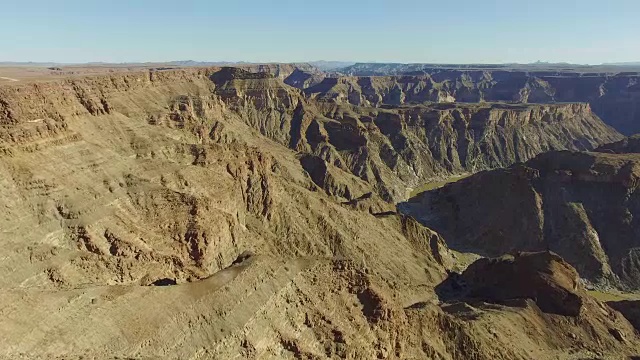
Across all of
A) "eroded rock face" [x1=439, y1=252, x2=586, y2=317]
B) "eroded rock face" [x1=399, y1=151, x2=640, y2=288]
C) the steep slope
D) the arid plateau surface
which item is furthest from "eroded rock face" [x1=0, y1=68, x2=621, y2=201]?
"eroded rock face" [x1=439, y1=252, x2=586, y2=317]

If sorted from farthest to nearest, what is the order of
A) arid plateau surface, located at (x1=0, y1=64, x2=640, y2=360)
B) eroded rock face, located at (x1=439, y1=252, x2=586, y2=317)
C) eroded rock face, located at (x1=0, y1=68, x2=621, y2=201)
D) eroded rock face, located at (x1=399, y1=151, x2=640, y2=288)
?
eroded rock face, located at (x1=0, y1=68, x2=621, y2=201)
eroded rock face, located at (x1=399, y1=151, x2=640, y2=288)
eroded rock face, located at (x1=439, y1=252, x2=586, y2=317)
arid plateau surface, located at (x1=0, y1=64, x2=640, y2=360)

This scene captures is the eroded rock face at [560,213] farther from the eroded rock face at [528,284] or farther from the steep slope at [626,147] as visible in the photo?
the eroded rock face at [528,284]

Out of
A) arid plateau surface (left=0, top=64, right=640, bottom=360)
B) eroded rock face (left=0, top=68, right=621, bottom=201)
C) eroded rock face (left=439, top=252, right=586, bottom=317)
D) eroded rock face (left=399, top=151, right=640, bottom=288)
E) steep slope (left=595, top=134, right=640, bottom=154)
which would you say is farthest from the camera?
steep slope (left=595, top=134, right=640, bottom=154)

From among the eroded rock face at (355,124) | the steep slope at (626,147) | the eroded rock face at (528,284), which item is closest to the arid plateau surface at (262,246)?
the eroded rock face at (528,284)

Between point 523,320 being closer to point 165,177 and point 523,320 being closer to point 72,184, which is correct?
→ point 165,177

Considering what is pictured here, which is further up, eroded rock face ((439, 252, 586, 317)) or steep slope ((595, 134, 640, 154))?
steep slope ((595, 134, 640, 154))

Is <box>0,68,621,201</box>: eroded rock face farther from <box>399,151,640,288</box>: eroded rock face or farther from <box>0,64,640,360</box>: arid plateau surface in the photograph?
<box>399,151,640,288</box>: eroded rock face

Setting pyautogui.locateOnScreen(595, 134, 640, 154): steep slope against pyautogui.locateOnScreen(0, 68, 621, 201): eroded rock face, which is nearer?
pyautogui.locateOnScreen(0, 68, 621, 201): eroded rock face

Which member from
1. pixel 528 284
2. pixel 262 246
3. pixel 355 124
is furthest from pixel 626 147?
pixel 262 246
